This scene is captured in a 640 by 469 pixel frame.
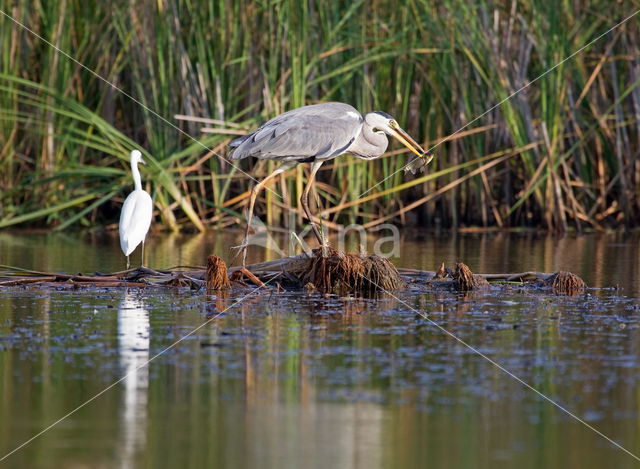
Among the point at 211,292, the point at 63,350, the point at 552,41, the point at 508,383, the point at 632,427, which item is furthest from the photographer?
the point at 552,41

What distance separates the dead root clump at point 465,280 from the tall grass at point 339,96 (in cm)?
428

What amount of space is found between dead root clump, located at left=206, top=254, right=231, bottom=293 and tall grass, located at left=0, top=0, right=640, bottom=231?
429 centimetres

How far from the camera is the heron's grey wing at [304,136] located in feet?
29.8

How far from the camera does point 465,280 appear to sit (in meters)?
8.22

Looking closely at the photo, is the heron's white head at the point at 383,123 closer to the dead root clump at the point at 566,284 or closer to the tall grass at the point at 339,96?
the dead root clump at the point at 566,284

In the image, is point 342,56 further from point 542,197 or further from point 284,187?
point 542,197

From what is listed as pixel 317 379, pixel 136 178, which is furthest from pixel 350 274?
pixel 317 379

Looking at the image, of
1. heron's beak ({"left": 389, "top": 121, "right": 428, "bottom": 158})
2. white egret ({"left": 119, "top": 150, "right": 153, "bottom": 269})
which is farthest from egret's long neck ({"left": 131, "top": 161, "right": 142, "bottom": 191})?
heron's beak ({"left": 389, "top": 121, "right": 428, "bottom": 158})

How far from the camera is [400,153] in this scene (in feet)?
42.8

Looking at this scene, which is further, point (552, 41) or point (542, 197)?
point (542, 197)

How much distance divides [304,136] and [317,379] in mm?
4228

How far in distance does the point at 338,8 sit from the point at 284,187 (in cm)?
202

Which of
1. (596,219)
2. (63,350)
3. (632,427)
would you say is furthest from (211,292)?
(596,219)

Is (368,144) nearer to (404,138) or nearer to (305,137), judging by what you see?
(404,138)
